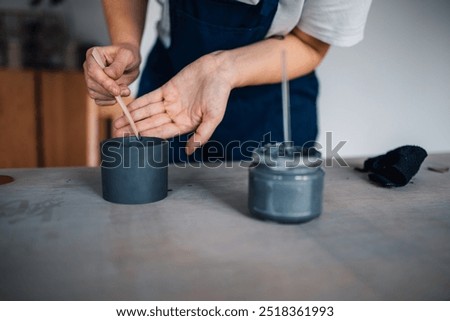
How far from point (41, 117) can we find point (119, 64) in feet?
6.87

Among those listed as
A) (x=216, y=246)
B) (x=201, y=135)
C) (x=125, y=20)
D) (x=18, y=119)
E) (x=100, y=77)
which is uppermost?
(x=125, y=20)

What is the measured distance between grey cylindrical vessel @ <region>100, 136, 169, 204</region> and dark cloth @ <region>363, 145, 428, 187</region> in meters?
0.48

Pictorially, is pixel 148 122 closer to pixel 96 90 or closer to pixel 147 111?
pixel 147 111

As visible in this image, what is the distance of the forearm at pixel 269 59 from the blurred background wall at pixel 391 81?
5.20 feet

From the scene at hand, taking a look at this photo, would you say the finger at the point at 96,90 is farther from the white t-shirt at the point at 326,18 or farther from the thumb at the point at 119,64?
the white t-shirt at the point at 326,18

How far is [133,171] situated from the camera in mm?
897

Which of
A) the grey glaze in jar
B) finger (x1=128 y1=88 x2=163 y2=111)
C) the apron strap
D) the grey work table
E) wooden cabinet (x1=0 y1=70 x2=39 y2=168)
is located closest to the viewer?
the grey work table

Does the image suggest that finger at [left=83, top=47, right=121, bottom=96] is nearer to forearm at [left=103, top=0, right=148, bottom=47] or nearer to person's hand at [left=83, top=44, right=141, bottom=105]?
person's hand at [left=83, top=44, right=141, bottom=105]

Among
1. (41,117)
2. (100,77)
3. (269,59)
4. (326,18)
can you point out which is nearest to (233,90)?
(269,59)

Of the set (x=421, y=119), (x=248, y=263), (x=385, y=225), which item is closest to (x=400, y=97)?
(x=421, y=119)

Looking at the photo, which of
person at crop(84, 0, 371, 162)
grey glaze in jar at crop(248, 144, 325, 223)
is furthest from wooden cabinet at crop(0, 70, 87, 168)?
grey glaze in jar at crop(248, 144, 325, 223)

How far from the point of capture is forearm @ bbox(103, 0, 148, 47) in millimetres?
1371

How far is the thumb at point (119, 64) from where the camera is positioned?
1148mm
